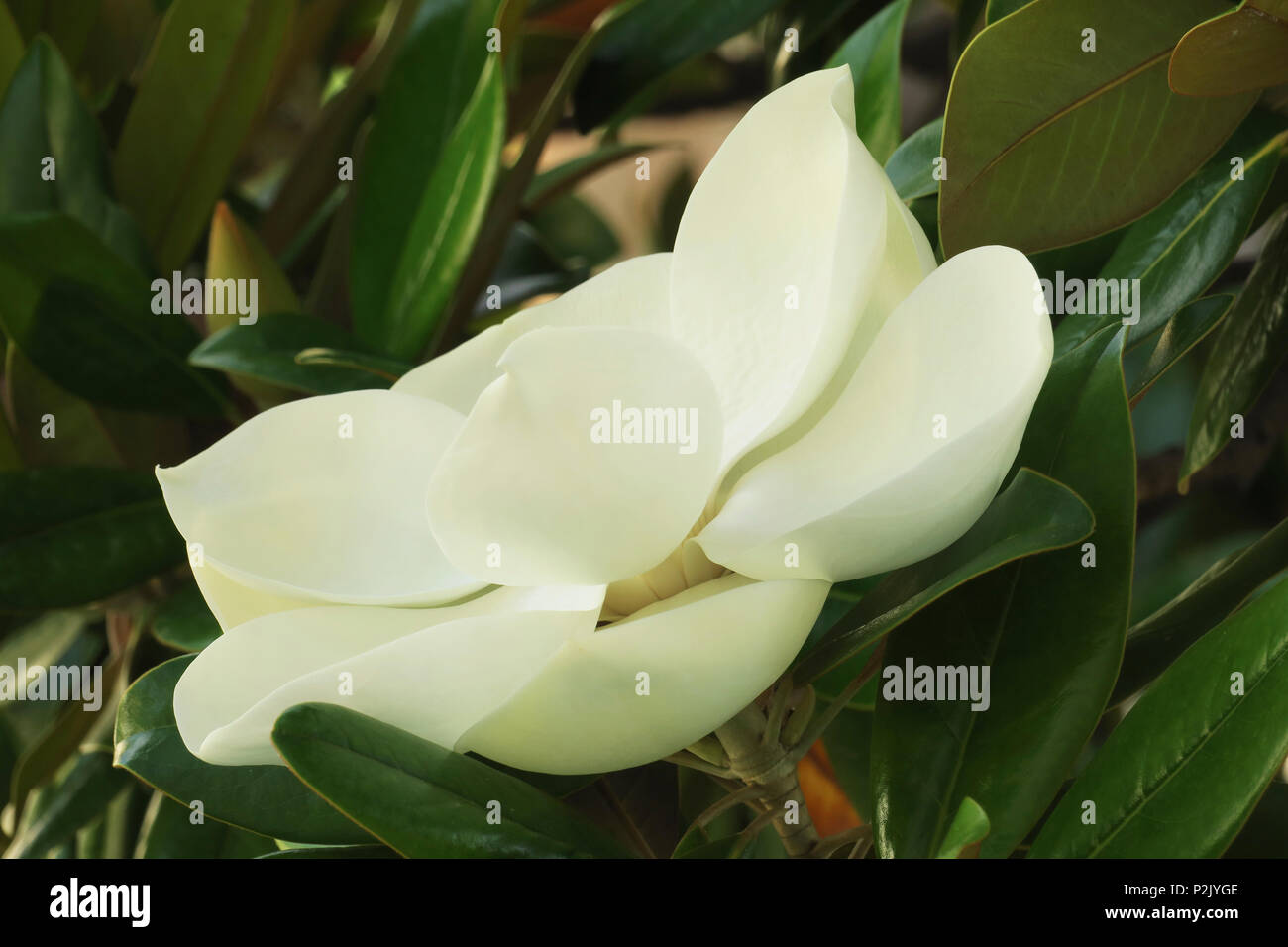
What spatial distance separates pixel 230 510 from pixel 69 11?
85cm

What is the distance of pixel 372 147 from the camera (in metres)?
0.83

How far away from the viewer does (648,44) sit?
0.77 m

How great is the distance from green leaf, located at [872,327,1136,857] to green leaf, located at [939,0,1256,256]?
75 mm

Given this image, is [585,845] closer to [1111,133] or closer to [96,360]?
[1111,133]

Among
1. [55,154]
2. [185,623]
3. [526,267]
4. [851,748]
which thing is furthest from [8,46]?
[851,748]

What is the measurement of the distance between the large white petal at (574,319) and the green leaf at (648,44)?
367 millimetres

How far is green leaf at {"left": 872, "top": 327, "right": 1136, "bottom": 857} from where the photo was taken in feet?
1.16

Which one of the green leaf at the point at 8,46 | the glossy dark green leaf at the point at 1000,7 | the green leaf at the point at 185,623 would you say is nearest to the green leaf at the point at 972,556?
the glossy dark green leaf at the point at 1000,7

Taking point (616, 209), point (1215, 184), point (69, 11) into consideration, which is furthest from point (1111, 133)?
point (616, 209)

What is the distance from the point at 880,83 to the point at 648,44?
0.78 feet

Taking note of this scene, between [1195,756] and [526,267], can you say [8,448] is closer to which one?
[526,267]

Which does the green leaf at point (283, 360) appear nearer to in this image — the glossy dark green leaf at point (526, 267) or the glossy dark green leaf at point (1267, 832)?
the glossy dark green leaf at point (526, 267)

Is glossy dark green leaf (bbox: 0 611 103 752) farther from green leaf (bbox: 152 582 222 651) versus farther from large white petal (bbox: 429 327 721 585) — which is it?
large white petal (bbox: 429 327 721 585)

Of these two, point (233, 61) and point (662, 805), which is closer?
point (662, 805)
